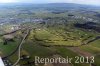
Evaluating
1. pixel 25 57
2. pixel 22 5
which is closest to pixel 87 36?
pixel 25 57

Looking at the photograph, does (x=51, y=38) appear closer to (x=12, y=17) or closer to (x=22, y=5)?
(x=12, y=17)

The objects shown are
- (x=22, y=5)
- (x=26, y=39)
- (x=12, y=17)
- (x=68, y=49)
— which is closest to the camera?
(x=68, y=49)

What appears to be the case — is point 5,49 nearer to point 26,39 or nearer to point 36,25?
point 26,39

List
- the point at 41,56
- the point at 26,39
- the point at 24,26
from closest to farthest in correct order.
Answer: the point at 41,56
the point at 26,39
the point at 24,26

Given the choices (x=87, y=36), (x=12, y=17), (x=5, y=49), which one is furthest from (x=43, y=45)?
(x=12, y=17)

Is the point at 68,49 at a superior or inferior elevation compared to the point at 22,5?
inferior

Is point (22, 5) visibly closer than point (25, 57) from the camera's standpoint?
No
